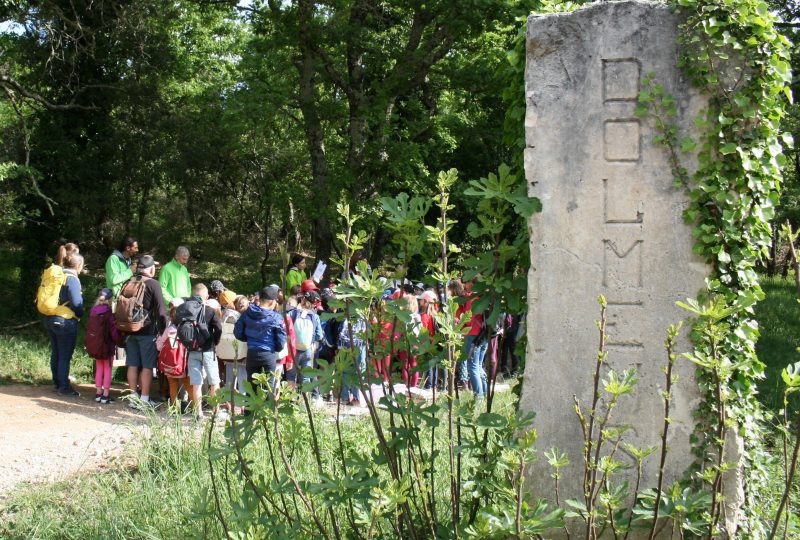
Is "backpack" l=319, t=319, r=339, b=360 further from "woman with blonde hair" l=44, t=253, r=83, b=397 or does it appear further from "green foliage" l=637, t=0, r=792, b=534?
"green foliage" l=637, t=0, r=792, b=534

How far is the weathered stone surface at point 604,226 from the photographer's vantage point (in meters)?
3.85

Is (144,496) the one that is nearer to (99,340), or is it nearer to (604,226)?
(604,226)

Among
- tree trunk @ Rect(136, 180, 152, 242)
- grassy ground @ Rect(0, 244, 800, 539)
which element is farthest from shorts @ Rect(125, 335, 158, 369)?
tree trunk @ Rect(136, 180, 152, 242)

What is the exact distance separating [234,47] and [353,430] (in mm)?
19805

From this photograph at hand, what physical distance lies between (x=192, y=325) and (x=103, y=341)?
55.9 inches

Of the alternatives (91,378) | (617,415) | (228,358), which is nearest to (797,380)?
(617,415)

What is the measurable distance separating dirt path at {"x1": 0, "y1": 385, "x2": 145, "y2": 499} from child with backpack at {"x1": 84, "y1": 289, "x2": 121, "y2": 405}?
21cm

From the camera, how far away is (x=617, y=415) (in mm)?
3898

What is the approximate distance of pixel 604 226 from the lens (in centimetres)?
387

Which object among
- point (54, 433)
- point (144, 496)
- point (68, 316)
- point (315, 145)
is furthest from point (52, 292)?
point (315, 145)

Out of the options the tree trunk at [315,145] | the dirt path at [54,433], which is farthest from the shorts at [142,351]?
the tree trunk at [315,145]

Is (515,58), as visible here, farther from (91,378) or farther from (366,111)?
(366,111)

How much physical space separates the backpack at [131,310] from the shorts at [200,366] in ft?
2.41

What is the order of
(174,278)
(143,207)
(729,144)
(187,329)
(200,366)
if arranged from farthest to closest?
(143,207), (174,278), (200,366), (187,329), (729,144)
